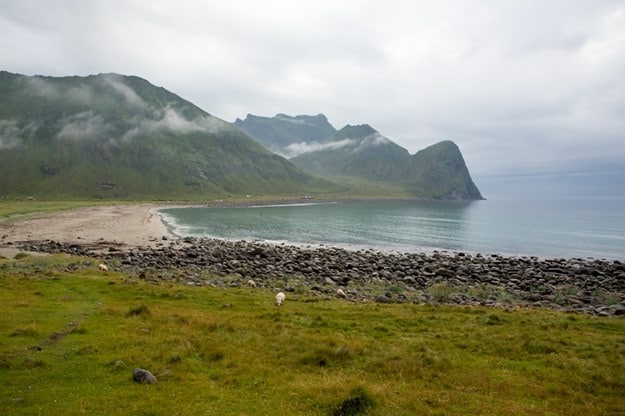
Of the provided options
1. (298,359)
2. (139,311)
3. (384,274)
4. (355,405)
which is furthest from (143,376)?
(384,274)

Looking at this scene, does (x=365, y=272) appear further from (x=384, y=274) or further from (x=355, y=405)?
(x=355, y=405)

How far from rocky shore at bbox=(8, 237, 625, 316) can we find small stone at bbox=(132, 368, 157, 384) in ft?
62.9

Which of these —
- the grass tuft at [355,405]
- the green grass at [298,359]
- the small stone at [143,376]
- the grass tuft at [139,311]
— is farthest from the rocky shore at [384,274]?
the grass tuft at [355,405]

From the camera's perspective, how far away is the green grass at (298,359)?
12156 millimetres

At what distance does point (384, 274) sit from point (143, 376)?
3726cm

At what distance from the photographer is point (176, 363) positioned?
15.1 m

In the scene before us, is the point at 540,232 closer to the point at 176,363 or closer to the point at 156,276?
the point at 156,276

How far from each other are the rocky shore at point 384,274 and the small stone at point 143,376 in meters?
19.2

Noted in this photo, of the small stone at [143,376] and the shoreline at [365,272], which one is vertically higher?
the small stone at [143,376]

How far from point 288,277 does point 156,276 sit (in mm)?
13618

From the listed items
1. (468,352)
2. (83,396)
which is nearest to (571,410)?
(468,352)

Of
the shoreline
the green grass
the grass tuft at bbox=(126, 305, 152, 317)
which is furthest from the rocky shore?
the grass tuft at bbox=(126, 305, 152, 317)

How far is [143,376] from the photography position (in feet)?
44.3

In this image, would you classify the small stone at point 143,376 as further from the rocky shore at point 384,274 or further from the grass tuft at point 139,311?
the rocky shore at point 384,274
